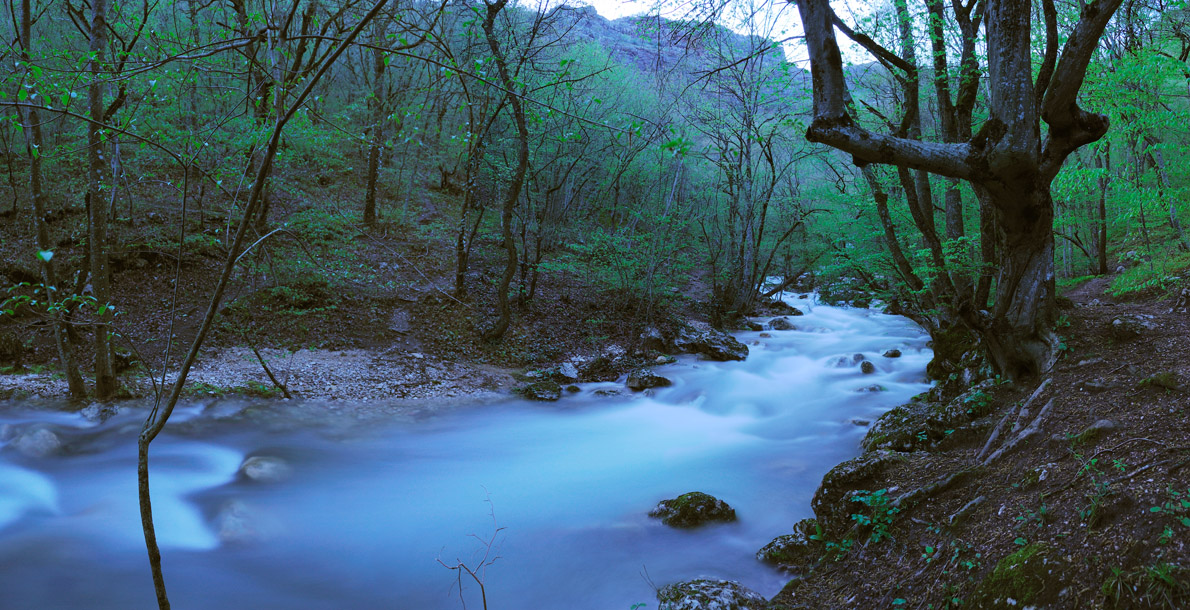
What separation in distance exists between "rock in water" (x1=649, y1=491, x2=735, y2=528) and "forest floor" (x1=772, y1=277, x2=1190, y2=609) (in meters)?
1.20

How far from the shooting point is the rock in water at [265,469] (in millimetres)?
6715

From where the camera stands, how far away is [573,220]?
17.4 metres

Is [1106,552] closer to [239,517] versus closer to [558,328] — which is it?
[239,517]

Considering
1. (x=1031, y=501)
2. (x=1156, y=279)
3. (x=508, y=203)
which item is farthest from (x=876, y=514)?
(x=508, y=203)

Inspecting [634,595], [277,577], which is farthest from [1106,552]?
[277,577]

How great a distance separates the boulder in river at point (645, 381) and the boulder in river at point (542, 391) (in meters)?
1.47

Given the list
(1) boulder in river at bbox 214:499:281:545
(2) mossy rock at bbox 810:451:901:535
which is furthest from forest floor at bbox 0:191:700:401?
(2) mossy rock at bbox 810:451:901:535

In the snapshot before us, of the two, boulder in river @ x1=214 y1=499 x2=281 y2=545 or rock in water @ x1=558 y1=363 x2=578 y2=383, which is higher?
rock in water @ x1=558 y1=363 x2=578 y2=383

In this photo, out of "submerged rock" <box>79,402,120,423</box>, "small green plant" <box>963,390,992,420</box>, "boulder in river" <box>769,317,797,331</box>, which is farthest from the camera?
"boulder in river" <box>769,317,797,331</box>

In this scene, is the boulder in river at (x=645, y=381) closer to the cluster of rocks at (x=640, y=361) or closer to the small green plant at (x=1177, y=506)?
the cluster of rocks at (x=640, y=361)

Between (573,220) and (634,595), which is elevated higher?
(573,220)

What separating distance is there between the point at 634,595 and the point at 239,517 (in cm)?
408

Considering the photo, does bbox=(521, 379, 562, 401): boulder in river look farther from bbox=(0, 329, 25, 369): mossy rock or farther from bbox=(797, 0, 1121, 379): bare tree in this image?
bbox=(0, 329, 25, 369): mossy rock

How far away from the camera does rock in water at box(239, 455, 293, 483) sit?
6715 millimetres
